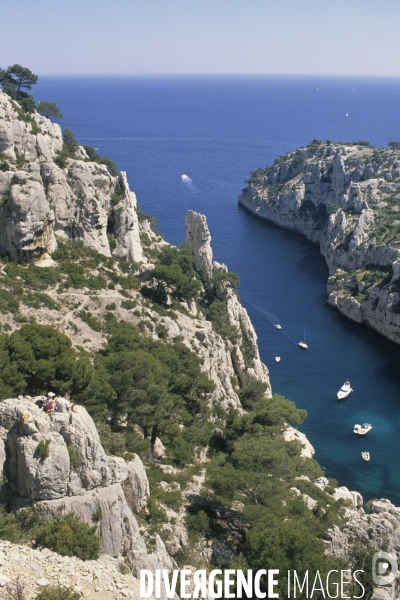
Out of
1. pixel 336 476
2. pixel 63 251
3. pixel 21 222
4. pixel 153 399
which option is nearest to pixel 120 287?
pixel 63 251

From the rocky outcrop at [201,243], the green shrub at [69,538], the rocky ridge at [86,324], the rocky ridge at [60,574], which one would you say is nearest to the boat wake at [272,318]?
the rocky ridge at [86,324]

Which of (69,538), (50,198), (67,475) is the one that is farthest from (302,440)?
(69,538)

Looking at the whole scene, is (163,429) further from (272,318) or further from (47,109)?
(272,318)

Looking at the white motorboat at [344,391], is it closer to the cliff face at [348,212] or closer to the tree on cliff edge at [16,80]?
the cliff face at [348,212]

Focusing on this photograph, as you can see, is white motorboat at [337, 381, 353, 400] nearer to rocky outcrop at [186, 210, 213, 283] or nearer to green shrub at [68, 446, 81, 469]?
rocky outcrop at [186, 210, 213, 283]

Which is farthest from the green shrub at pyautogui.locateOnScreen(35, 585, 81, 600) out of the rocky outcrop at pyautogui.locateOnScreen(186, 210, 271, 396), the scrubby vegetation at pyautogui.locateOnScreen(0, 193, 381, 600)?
the rocky outcrop at pyautogui.locateOnScreen(186, 210, 271, 396)

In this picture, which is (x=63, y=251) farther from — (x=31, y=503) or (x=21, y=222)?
(x=31, y=503)
